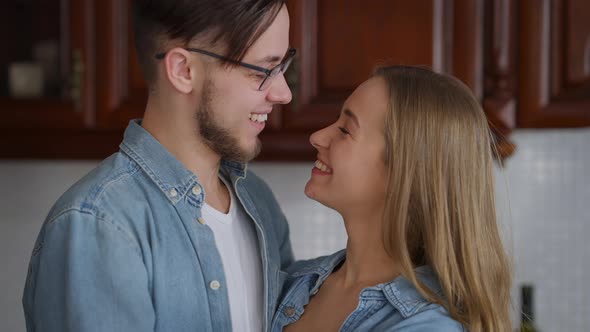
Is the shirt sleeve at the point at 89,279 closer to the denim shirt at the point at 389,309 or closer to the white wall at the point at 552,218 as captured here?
the denim shirt at the point at 389,309

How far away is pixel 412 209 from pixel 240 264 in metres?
0.34

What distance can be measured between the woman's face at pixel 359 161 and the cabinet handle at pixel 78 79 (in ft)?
3.16

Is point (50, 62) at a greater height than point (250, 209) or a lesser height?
greater

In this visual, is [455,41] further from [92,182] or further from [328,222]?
[92,182]

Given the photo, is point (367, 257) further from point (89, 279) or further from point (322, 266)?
point (89, 279)

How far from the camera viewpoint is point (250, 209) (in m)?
1.50

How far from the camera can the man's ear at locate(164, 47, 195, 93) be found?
4.59 feet

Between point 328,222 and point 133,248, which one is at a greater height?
point 133,248

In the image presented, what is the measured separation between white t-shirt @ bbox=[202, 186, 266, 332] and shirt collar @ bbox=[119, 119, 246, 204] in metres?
0.08

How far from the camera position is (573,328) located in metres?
2.46

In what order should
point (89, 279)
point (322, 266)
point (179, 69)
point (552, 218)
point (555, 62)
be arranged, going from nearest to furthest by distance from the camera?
point (89, 279) < point (179, 69) < point (322, 266) < point (555, 62) < point (552, 218)

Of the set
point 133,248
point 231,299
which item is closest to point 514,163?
point 231,299

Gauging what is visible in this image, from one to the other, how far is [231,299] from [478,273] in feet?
1.46

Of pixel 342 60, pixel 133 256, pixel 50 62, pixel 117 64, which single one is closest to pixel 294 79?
pixel 342 60
